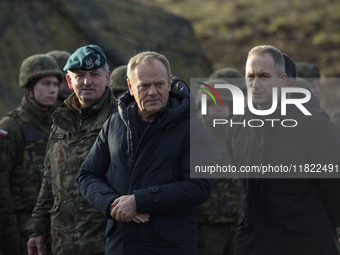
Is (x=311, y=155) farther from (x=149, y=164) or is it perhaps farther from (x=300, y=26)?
(x=300, y=26)

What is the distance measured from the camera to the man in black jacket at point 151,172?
8.36 feet

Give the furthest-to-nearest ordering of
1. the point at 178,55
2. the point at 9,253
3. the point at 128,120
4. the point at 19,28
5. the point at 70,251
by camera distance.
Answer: the point at 178,55 < the point at 19,28 < the point at 9,253 < the point at 70,251 < the point at 128,120

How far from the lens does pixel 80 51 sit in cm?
342

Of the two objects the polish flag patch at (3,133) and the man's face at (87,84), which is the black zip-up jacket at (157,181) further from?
the polish flag patch at (3,133)

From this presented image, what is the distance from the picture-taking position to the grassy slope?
1606 centimetres

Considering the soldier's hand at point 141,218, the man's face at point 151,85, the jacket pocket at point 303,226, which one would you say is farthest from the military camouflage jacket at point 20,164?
the jacket pocket at point 303,226

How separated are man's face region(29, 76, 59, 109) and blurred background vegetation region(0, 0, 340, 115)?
3.56 ft

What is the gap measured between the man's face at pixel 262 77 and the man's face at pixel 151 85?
0.59 meters

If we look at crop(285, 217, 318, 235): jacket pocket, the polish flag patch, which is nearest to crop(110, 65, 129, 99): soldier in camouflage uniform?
the polish flag patch

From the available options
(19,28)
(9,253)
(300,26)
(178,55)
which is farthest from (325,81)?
(9,253)

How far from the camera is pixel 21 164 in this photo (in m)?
4.34

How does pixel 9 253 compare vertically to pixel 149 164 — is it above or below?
below

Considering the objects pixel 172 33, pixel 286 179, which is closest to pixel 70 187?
pixel 286 179

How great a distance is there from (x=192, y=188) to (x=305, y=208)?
2.57 feet
